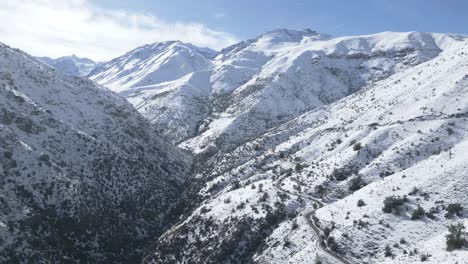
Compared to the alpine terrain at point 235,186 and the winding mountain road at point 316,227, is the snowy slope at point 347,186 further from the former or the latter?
the winding mountain road at point 316,227

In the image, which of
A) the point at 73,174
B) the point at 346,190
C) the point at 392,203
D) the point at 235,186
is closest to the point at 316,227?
the point at 392,203

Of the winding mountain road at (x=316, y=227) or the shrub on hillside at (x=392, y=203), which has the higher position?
the shrub on hillside at (x=392, y=203)

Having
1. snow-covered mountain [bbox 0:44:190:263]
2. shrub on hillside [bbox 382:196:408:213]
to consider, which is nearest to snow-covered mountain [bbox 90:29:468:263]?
shrub on hillside [bbox 382:196:408:213]

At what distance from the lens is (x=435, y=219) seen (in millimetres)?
64750

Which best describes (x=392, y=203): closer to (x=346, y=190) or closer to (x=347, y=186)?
(x=346, y=190)

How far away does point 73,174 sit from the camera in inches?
3907

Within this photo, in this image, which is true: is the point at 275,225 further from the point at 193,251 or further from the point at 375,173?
the point at 375,173

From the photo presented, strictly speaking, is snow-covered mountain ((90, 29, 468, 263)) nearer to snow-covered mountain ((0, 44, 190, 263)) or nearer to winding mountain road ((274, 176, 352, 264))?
winding mountain road ((274, 176, 352, 264))

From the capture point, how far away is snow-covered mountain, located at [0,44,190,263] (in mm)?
79375

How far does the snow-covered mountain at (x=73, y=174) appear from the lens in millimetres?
79375

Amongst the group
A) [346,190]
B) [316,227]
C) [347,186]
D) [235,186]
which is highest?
[347,186]

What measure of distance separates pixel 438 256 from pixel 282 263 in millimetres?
22238

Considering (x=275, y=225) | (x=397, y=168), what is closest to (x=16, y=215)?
(x=275, y=225)

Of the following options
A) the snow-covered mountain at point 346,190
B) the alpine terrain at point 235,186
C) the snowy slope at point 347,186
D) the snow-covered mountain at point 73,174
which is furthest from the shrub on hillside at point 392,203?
the snow-covered mountain at point 73,174
